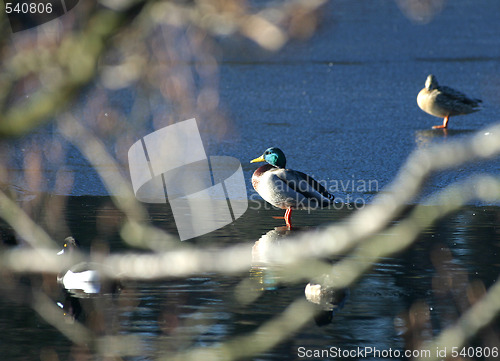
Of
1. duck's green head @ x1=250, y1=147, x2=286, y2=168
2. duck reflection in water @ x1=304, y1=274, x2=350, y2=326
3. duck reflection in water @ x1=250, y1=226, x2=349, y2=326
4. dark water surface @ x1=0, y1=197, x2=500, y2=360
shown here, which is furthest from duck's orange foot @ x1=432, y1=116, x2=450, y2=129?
duck reflection in water @ x1=304, y1=274, x2=350, y2=326

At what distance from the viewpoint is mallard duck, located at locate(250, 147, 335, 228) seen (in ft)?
25.6

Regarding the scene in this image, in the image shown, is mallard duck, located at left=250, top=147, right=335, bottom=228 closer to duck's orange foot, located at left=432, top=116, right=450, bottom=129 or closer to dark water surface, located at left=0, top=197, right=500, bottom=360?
dark water surface, located at left=0, top=197, right=500, bottom=360

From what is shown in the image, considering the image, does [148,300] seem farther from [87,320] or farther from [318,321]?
[318,321]

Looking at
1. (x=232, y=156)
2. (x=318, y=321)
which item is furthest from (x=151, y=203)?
(x=318, y=321)

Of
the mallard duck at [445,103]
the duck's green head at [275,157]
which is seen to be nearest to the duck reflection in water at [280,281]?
the duck's green head at [275,157]

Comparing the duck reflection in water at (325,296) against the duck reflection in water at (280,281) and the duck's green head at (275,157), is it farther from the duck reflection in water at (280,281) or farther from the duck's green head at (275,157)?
the duck's green head at (275,157)

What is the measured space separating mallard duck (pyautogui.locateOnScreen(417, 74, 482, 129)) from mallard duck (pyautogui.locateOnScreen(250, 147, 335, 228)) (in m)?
4.47

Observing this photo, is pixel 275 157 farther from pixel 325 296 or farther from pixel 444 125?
pixel 444 125

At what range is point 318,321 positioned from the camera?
4.79 metres

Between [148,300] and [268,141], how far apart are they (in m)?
5.65

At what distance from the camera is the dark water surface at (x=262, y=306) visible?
14.5 feet

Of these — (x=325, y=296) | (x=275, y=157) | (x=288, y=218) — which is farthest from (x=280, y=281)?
(x=275, y=157)

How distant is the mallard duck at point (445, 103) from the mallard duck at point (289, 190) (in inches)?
176

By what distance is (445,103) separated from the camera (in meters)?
12.0
